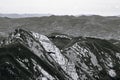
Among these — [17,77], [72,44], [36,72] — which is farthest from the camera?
[72,44]

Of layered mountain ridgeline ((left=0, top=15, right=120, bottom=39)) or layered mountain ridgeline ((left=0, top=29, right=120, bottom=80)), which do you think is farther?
layered mountain ridgeline ((left=0, top=15, right=120, bottom=39))

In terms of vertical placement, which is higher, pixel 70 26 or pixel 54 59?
pixel 54 59

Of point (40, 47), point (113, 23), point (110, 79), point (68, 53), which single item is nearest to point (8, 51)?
point (40, 47)

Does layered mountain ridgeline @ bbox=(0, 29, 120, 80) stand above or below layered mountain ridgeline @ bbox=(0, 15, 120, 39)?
above

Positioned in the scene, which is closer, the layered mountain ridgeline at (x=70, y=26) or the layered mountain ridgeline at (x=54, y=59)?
the layered mountain ridgeline at (x=54, y=59)

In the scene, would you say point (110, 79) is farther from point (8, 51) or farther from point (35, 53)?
point (8, 51)

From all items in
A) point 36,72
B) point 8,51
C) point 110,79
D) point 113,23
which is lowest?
point 113,23

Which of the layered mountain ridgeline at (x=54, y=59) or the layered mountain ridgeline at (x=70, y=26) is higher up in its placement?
the layered mountain ridgeline at (x=54, y=59)

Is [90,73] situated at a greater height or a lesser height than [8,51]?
lesser
